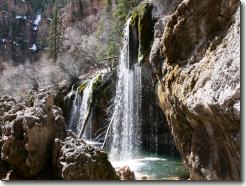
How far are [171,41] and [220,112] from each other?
989 millimetres

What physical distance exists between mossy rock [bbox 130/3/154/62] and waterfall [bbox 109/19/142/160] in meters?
0.30

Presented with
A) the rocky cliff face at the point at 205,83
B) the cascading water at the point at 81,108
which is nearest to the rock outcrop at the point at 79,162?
the rocky cliff face at the point at 205,83

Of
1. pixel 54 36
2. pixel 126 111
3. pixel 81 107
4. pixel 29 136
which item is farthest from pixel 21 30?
pixel 81 107

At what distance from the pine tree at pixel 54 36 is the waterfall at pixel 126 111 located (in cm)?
114

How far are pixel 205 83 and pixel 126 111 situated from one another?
297 cm

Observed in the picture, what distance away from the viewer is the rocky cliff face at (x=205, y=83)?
234cm

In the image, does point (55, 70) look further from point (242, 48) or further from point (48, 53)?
point (242, 48)

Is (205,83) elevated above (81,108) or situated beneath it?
situated beneath

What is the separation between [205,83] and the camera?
8.28ft

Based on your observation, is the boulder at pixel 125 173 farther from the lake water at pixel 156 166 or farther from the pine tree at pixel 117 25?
the pine tree at pixel 117 25

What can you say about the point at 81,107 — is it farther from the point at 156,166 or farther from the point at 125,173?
the point at 125,173

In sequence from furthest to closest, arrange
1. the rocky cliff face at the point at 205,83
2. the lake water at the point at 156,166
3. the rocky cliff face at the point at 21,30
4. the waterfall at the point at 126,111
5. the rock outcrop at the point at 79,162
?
the waterfall at the point at 126,111 < the rocky cliff face at the point at 21,30 < the lake water at the point at 156,166 < the rock outcrop at the point at 79,162 < the rocky cliff face at the point at 205,83

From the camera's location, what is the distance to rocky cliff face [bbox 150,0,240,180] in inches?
92.1

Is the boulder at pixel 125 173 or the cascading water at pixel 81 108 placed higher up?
the cascading water at pixel 81 108
